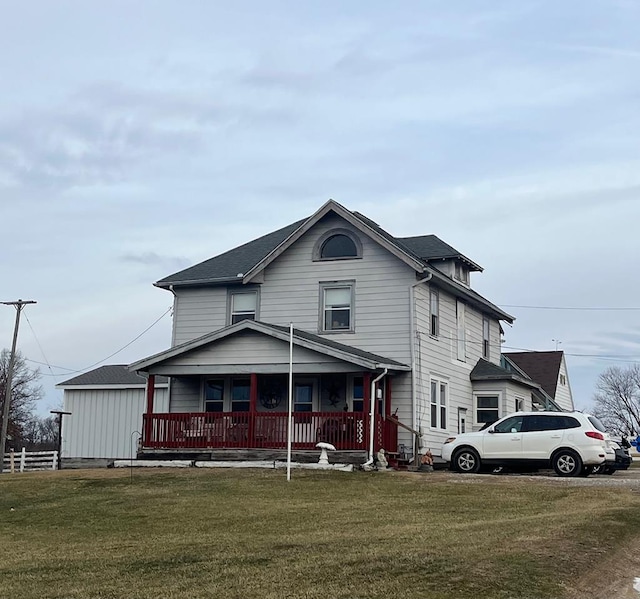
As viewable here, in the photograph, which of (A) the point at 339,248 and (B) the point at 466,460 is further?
(A) the point at 339,248

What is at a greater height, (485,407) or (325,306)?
(325,306)

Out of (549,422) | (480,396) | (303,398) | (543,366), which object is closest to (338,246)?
(303,398)

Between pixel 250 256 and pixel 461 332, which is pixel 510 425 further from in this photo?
pixel 250 256

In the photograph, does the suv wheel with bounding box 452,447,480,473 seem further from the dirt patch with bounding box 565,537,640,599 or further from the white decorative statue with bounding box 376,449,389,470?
the dirt patch with bounding box 565,537,640,599

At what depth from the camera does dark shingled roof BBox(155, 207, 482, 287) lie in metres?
29.9

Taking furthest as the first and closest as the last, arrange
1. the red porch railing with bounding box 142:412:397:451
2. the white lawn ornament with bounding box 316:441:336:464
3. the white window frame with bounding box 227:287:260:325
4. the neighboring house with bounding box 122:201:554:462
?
the white window frame with bounding box 227:287:260:325, the neighboring house with bounding box 122:201:554:462, the red porch railing with bounding box 142:412:397:451, the white lawn ornament with bounding box 316:441:336:464

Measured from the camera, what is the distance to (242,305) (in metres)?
29.8

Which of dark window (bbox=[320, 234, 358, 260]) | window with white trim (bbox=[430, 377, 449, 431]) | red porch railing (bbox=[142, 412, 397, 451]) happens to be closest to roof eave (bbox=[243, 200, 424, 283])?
dark window (bbox=[320, 234, 358, 260])

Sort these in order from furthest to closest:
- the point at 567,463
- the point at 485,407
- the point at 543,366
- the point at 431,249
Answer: the point at 543,366, the point at 485,407, the point at 431,249, the point at 567,463

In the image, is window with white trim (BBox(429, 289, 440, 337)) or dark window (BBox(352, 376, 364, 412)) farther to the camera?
window with white trim (BBox(429, 289, 440, 337))

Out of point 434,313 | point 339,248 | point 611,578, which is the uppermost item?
point 339,248

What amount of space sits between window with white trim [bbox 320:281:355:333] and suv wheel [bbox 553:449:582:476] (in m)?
7.79

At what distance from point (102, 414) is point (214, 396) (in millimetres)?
6981

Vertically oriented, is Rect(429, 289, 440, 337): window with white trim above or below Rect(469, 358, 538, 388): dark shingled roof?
above
